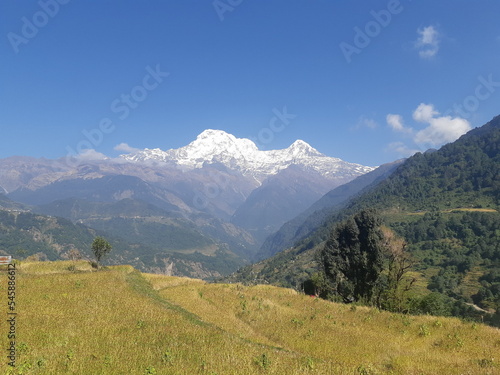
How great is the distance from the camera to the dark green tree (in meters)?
62.1

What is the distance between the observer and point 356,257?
209 ft

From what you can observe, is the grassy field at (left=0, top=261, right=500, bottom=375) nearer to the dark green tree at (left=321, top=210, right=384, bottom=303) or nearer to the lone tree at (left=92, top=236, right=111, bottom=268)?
the dark green tree at (left=321, top=210, right=384, bottom=303)

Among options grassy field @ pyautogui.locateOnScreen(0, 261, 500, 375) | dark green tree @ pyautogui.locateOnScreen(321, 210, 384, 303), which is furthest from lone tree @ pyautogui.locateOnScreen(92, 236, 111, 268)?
dark green tree @ pyautogui.locateOnScreen(321, 210, 384, 303)

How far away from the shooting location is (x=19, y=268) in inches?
1823

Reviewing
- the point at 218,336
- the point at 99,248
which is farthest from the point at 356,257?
the point at 99,248

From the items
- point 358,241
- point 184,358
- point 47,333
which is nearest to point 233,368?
point 184,358

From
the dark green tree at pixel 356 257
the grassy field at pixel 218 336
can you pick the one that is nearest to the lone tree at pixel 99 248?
the grassy field at pixel 218 336

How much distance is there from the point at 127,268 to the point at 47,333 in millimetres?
37957

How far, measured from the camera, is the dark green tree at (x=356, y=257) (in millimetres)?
62125

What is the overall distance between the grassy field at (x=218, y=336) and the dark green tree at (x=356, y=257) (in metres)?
27.3

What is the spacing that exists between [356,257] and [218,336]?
50.6 meters

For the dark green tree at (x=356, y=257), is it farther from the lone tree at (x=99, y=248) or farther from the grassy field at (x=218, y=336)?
the lone tree at (x=99, y=248)

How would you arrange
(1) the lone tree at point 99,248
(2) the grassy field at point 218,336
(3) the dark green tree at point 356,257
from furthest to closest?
(1) the lone tree at point 99,248 < (3) the dark green tree at point 356,257 < (2) the grassy field at point 218,336

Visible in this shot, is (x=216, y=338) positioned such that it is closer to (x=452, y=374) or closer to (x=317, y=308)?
(x=452, y=374)
